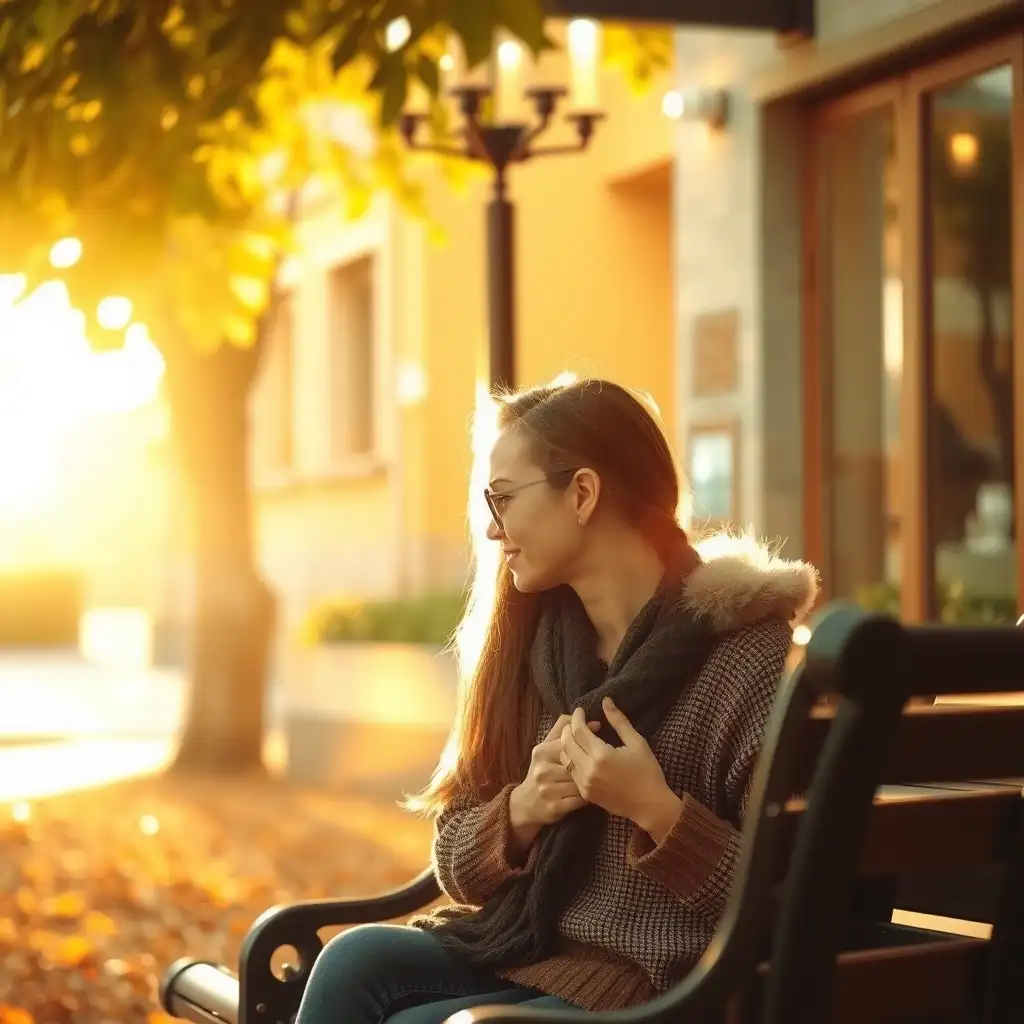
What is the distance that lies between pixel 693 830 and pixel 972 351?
238 inches

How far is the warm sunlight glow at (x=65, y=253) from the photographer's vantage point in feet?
21.3

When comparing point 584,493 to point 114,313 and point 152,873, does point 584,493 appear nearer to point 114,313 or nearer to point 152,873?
point 114,313

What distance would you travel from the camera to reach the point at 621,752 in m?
2.82

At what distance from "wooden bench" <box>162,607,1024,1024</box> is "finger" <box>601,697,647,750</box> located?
0.54 meters

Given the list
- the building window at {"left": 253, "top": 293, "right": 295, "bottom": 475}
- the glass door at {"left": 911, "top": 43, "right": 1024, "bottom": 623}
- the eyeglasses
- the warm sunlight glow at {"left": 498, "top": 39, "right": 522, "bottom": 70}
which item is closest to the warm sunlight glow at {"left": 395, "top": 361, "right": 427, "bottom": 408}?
the building window at {"left": 253, "top": 293, "right": 295, "bottom": 475}

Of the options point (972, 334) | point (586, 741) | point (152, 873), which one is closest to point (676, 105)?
point (972, 334)

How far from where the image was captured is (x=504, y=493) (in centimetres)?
318

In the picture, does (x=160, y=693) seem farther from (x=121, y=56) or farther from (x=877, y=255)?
(x=121, y=56)

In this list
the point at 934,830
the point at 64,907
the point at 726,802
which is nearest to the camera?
the point at 934,830

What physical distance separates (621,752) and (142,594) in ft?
125

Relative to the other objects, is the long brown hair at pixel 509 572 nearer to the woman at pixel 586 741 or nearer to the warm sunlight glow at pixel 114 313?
the woman at pixel 586 741

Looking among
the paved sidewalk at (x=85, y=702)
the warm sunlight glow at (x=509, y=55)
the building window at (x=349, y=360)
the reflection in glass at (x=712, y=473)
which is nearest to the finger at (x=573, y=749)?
the warm sunlight glow at (x=509, y=55)

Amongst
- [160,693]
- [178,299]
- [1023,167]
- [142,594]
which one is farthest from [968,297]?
[142,594]

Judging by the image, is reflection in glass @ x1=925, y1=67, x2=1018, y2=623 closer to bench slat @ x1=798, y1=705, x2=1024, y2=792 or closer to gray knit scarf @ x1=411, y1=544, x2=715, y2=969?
gray knit scarf @ x1=411, y1=544, x2=715, y2=969
